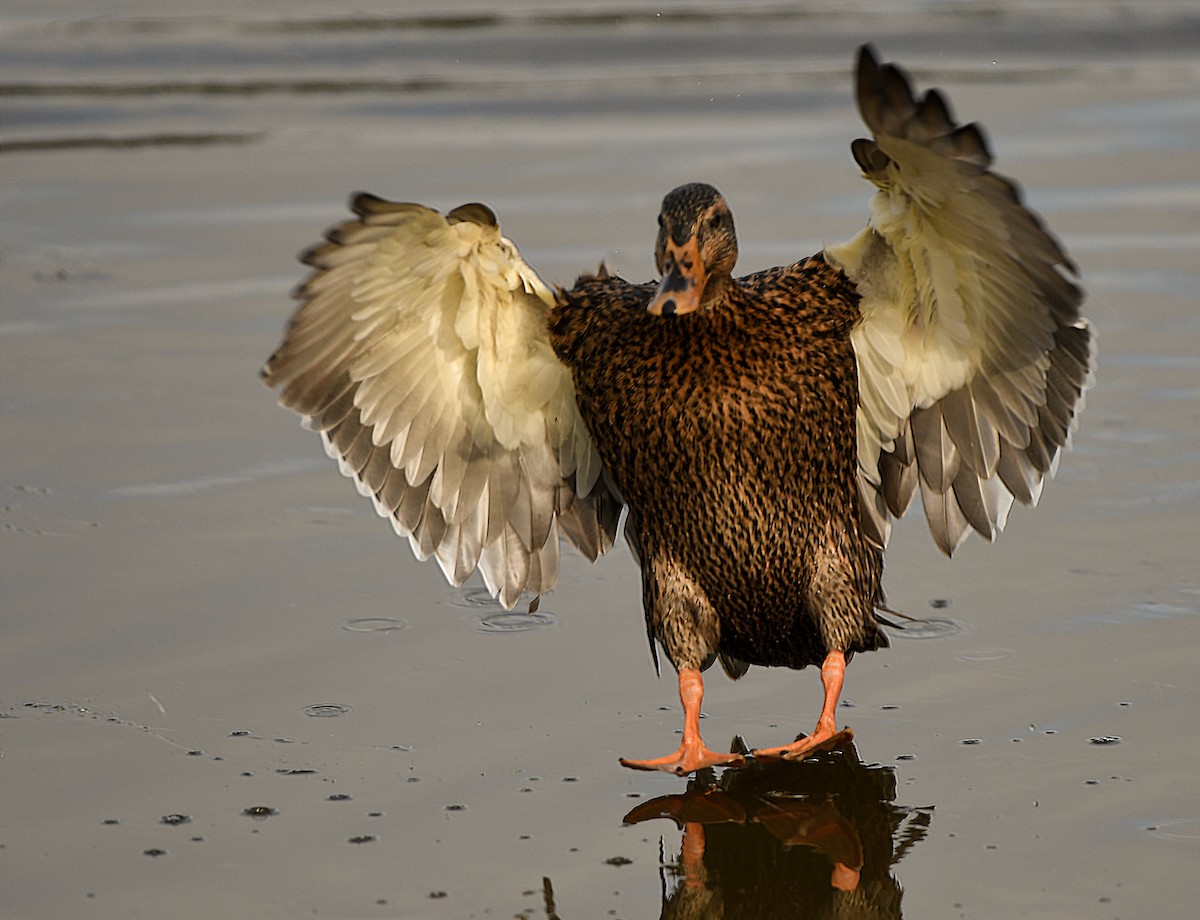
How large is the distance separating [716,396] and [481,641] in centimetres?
114

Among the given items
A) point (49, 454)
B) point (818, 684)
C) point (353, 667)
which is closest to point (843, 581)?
point (818, 684)

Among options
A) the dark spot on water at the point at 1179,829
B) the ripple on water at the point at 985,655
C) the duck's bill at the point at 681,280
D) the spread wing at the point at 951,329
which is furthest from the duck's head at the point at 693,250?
the dark spot on water at the point at 1179,829

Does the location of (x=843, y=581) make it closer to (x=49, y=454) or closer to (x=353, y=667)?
(x=353, y=667)

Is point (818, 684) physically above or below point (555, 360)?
below

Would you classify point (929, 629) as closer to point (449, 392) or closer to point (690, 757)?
point (690, 757)

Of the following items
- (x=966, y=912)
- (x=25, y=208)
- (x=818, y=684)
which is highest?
(x=25, y=208)

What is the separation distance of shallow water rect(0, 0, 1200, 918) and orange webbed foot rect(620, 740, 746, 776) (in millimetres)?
72

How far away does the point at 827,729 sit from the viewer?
4.82 meters

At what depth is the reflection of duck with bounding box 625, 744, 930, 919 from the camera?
4250 millimetres

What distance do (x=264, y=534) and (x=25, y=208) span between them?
4.36 metres

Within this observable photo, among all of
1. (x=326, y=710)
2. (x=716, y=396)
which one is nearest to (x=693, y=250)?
(x=716, y=396)

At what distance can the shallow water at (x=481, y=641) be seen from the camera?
4375 millimetres

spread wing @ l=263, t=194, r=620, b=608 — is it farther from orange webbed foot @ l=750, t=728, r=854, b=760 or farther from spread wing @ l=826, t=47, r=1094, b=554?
orange webbed foot @ l=750, t=728, r=854, b=760

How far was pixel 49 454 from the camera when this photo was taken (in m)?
6.95
